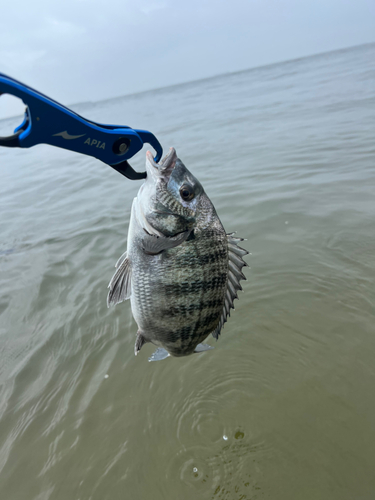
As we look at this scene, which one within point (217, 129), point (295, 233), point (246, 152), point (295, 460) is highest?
point (217, 129)

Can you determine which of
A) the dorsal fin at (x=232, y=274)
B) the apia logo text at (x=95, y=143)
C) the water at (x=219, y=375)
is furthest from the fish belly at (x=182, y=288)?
the water at (x=219, y=375)

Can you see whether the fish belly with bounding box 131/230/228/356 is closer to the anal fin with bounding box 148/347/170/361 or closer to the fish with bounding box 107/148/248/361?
the fish with bounding box 107/148/248/361

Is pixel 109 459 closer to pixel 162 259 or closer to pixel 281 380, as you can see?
pixel 281 380

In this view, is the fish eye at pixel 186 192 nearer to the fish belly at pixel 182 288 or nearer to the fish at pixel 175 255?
the fish at pixel 175 255

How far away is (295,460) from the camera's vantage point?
2.57m

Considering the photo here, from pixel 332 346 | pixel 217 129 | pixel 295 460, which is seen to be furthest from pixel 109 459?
pixel 217 129

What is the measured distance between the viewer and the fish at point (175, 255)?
196cm

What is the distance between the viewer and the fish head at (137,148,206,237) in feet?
6.38

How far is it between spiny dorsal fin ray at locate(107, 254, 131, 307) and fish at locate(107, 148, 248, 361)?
0.13 meters

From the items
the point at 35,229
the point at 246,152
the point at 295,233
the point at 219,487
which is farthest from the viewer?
the point at 246,152

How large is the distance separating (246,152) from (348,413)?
9.60 m

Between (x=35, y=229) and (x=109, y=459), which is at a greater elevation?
(x=35, y=229)

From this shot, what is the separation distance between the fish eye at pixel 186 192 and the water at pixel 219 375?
2.22m

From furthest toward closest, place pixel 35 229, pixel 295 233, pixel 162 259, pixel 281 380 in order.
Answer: pixel 35 229 → pixel 295 233 → pixel 281 380 → pixel 162 259
